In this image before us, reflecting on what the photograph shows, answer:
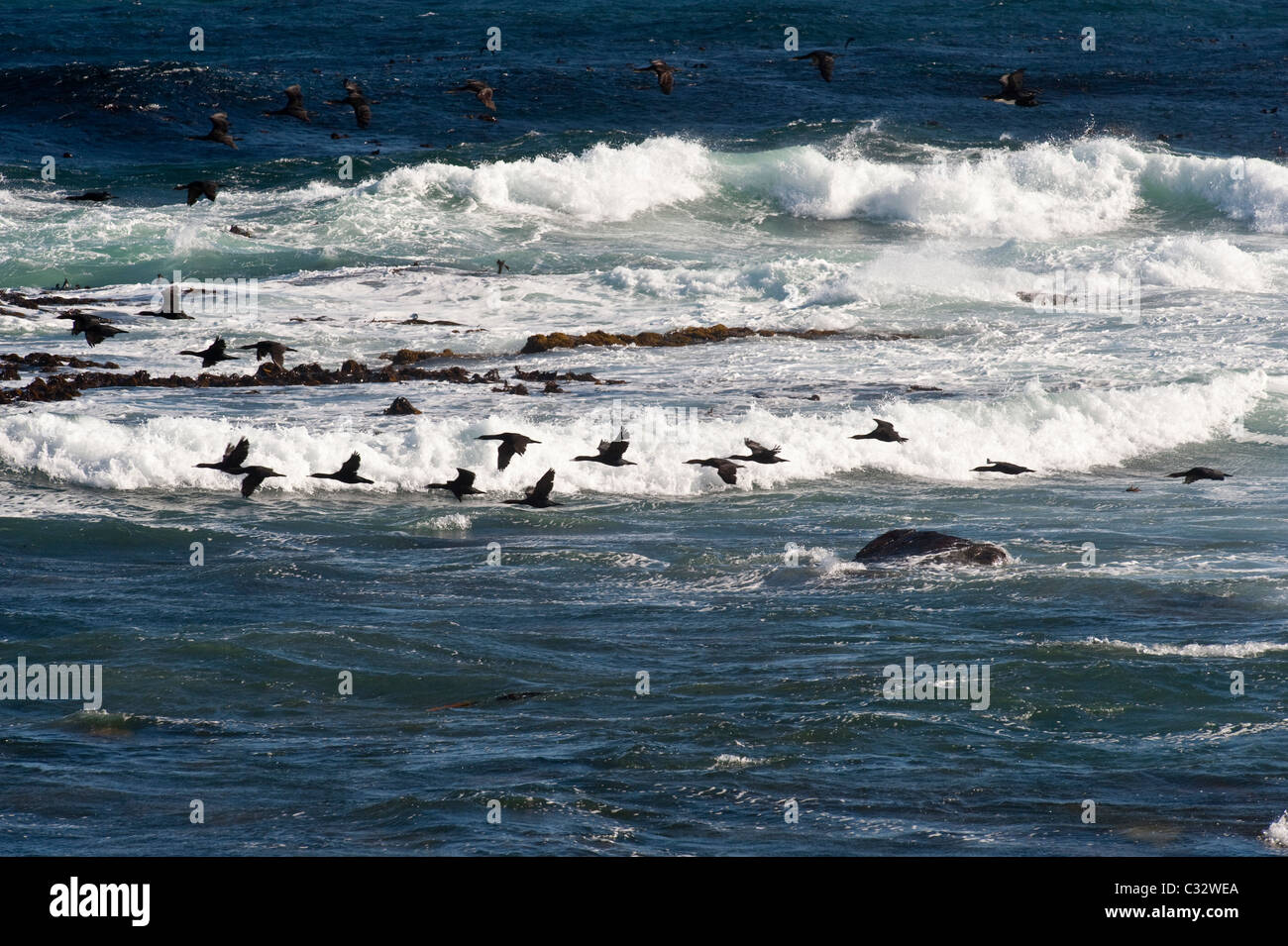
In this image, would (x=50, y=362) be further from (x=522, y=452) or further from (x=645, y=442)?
(x=522, y=452)

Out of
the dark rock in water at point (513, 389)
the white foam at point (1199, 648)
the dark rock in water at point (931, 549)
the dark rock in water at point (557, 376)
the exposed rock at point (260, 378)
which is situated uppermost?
the exposed rock at point (260, 378)

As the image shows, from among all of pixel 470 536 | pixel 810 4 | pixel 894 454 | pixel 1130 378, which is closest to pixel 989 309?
pixel 1130 378

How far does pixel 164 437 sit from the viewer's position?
58.4 feet

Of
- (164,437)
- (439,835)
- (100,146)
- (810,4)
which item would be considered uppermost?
(810,4)

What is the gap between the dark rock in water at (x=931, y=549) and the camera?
13.9m

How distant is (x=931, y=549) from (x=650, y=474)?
439cm

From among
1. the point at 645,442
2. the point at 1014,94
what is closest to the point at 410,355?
the point at 645,442

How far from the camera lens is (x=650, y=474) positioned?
57.7 ft

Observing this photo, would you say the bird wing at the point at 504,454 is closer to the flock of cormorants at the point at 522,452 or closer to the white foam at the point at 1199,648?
the flock of cormorants at the point at 522,452

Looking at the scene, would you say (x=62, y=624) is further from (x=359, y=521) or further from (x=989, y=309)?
(x=989, y=309)

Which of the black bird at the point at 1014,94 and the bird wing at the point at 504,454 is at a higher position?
the black bird at the point at 1014,94

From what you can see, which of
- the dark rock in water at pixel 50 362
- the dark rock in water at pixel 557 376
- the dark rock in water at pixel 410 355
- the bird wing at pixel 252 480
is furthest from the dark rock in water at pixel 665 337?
the bird wing at pixel 252 480

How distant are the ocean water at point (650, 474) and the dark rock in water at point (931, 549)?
0.24 meters

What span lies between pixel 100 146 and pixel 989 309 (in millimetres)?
21548
